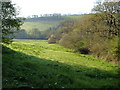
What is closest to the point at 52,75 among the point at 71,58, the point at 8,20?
the point at 8,20

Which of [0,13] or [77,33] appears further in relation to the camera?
[77,33]

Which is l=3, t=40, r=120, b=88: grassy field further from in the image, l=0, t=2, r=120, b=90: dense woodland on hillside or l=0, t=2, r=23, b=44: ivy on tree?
l=0, t=2, r=23, b=44: ivy on tree

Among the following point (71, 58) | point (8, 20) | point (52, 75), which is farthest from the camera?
point (71, 58)

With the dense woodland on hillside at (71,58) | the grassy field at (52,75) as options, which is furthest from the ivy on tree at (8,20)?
the grassy field at (52,75)

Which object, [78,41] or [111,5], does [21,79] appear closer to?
[111,5]

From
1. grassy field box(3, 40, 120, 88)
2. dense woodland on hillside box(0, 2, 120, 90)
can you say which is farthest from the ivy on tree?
grassy field box(3, 40, 120, 88)

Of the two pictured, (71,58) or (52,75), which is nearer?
(52,75)

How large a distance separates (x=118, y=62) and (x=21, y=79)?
21.0m

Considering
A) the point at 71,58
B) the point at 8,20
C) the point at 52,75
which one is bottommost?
the point at 71,58

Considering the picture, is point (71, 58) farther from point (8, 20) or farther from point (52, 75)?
point (52, 75)

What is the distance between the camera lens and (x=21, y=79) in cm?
1042

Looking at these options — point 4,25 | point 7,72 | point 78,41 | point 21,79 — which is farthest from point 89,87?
point 78,41

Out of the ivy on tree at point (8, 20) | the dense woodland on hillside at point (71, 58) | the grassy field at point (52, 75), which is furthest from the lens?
the ivy on tree at point (8, 20)

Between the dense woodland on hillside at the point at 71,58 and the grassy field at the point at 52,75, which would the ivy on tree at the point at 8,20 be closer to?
the dense woodland on hillside at the point at 71,58
